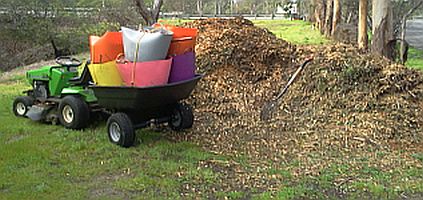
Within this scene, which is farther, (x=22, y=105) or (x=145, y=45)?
(x=22, y=105)

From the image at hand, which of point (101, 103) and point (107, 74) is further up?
point (107, 74)

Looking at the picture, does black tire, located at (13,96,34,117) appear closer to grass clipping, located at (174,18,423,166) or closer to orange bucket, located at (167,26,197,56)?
grass clipping, located at (174,18,423,166)

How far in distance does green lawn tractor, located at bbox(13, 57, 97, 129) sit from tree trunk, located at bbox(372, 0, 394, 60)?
7056mm

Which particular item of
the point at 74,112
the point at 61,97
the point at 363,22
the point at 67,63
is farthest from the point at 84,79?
the point at 363,22

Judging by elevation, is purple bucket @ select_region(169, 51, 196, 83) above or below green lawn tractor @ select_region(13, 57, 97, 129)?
above

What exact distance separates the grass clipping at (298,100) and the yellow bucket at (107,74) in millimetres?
1431

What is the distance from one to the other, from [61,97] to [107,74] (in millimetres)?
1809

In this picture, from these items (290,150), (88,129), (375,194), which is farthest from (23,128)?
(375,194)

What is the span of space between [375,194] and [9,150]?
15.0ft

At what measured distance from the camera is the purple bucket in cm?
638

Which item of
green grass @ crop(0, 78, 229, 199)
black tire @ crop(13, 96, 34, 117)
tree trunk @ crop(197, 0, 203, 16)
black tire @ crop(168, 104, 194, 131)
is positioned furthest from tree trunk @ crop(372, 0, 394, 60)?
tree trunk @ crop(197, 0, 203, 16)

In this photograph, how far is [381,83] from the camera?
7.41m

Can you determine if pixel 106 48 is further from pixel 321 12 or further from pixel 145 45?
pixel 321 12

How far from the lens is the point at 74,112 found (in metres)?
7.20
